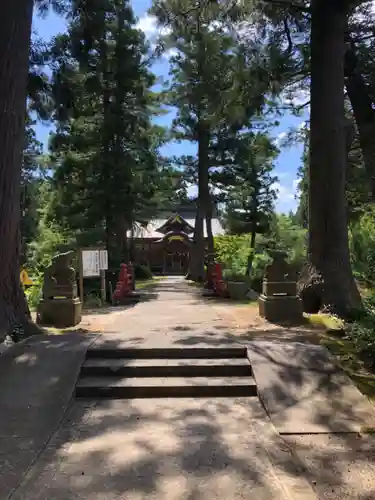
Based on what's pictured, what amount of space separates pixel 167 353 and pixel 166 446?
2179mm

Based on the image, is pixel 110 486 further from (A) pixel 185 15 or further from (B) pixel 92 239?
(B) pixel 92 239

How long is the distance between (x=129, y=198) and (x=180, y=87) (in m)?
6.26

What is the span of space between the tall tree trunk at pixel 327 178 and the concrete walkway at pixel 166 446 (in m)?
3.59

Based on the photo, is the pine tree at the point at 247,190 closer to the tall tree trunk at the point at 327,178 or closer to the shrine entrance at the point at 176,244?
the shrine entrance at the point at 176,244

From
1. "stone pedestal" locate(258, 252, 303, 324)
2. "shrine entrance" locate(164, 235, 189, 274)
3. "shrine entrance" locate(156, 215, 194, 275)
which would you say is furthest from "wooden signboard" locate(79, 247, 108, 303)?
"shrine entrance" locate(164, 235, 189, 274)

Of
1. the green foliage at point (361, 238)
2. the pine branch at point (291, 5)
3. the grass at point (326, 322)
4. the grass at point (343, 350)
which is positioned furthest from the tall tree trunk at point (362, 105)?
the green foliage at point (361, 238)

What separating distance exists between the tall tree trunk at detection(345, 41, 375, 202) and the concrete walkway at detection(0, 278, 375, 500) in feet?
22.8

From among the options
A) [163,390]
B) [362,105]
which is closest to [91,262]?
[362,105]

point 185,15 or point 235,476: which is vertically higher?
point 185,15

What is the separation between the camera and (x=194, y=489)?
3.36m

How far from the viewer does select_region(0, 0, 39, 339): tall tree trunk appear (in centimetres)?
728

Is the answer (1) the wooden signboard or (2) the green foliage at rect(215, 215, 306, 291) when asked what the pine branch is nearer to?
(1) the wooden signboard

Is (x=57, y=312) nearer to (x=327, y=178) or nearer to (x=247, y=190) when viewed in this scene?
(x=327, y=178)

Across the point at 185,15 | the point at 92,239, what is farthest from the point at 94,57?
the point at 185,15
